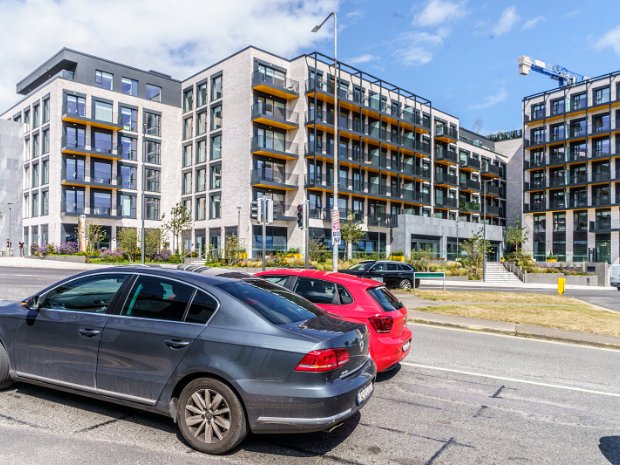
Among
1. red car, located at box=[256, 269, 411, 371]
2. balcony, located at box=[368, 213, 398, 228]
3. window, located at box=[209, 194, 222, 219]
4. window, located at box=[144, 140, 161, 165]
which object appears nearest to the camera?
red car, located at box=[256, 269, 411, 371]

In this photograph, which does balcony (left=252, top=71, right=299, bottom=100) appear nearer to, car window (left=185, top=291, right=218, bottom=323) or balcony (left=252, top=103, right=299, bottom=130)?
balcony (left=252, top=103, right=299, bottom=130)

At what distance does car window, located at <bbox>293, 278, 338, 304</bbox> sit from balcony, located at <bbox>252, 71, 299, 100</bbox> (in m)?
38.9

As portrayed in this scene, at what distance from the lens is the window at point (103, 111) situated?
47656mm

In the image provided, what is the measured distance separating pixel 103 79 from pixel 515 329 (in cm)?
5001

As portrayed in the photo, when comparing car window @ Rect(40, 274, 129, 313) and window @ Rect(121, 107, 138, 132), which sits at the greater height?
window @ Rect(121, 107, 138, 132)

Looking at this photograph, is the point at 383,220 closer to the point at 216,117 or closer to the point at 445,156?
the point at 445,156

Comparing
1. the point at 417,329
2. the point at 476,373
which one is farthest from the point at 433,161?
the point at 476,373

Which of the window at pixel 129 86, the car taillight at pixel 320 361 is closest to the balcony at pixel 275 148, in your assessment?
the window at pixel 129 86

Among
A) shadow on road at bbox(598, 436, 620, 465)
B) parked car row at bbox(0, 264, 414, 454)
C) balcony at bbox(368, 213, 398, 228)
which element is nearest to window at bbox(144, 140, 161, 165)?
balcony at bbox(368, 213, 398, 228)

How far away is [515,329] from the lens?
1152cm

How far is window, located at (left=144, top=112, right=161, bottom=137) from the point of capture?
170ft

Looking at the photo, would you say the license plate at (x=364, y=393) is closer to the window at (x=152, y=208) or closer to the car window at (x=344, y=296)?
the car window at (x=344, y=296)

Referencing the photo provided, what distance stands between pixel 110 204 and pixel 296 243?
20399mm

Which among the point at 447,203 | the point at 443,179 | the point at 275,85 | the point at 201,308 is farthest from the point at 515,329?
the point at 447,203
